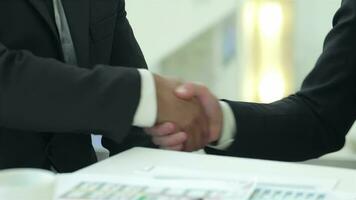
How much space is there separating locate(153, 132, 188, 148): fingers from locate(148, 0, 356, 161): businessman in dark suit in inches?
6.5

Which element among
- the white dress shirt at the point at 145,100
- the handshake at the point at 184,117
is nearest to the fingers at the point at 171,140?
the handshake at the point at 184,117

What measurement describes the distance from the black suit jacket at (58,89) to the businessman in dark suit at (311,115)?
0.29 m

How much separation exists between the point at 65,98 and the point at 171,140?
0.32m

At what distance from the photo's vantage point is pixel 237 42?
2369mm

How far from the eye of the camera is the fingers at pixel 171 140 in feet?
4.24

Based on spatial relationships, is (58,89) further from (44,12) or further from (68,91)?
(44,12)

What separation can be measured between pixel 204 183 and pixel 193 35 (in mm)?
1501

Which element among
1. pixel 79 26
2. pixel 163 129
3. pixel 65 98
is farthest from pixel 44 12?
pixel 163 129

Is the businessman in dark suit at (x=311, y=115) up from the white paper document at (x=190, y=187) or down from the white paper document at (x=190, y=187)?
down

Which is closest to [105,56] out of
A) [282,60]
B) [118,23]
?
[118,23]

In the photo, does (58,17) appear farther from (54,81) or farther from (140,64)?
(140,64)

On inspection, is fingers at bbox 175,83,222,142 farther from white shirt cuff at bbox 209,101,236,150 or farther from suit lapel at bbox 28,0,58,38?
suit lapel at bbox 28,0,58,38

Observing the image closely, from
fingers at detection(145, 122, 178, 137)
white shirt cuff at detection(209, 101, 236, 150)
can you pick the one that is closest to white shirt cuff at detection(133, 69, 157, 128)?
fingers at detection(145, 122, 178, 137)

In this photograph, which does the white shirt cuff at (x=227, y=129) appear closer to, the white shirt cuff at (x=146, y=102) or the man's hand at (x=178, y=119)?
the man's hand at (x=178, y=119)
